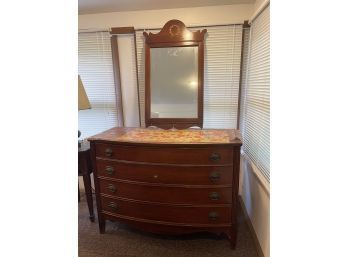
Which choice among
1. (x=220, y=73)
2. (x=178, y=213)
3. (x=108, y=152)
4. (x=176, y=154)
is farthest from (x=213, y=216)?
(x=220, y=73)

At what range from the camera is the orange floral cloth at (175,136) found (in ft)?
5.62

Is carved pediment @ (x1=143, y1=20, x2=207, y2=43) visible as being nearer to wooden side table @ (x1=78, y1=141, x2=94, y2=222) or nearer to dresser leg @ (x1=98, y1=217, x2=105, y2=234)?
wooden side table @ (x1=78, y1=141, x2=94, y2=222)

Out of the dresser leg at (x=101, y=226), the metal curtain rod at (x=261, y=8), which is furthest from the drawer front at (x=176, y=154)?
the metal curtain rod at (x=261, y=8)

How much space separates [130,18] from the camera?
7.42 feet

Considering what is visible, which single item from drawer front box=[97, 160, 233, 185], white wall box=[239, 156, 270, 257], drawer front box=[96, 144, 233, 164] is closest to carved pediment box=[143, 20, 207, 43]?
drawer front box=[96, 144, 233, 164]

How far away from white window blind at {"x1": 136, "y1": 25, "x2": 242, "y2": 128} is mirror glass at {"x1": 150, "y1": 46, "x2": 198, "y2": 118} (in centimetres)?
20

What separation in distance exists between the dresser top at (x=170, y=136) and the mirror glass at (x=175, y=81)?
204 mm

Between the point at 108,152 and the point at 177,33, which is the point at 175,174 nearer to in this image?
the point at 108,152

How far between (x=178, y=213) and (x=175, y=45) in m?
1.41

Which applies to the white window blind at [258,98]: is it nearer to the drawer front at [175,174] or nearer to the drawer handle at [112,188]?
the drawer front at [175,174]

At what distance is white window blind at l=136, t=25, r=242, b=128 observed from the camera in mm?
2113
